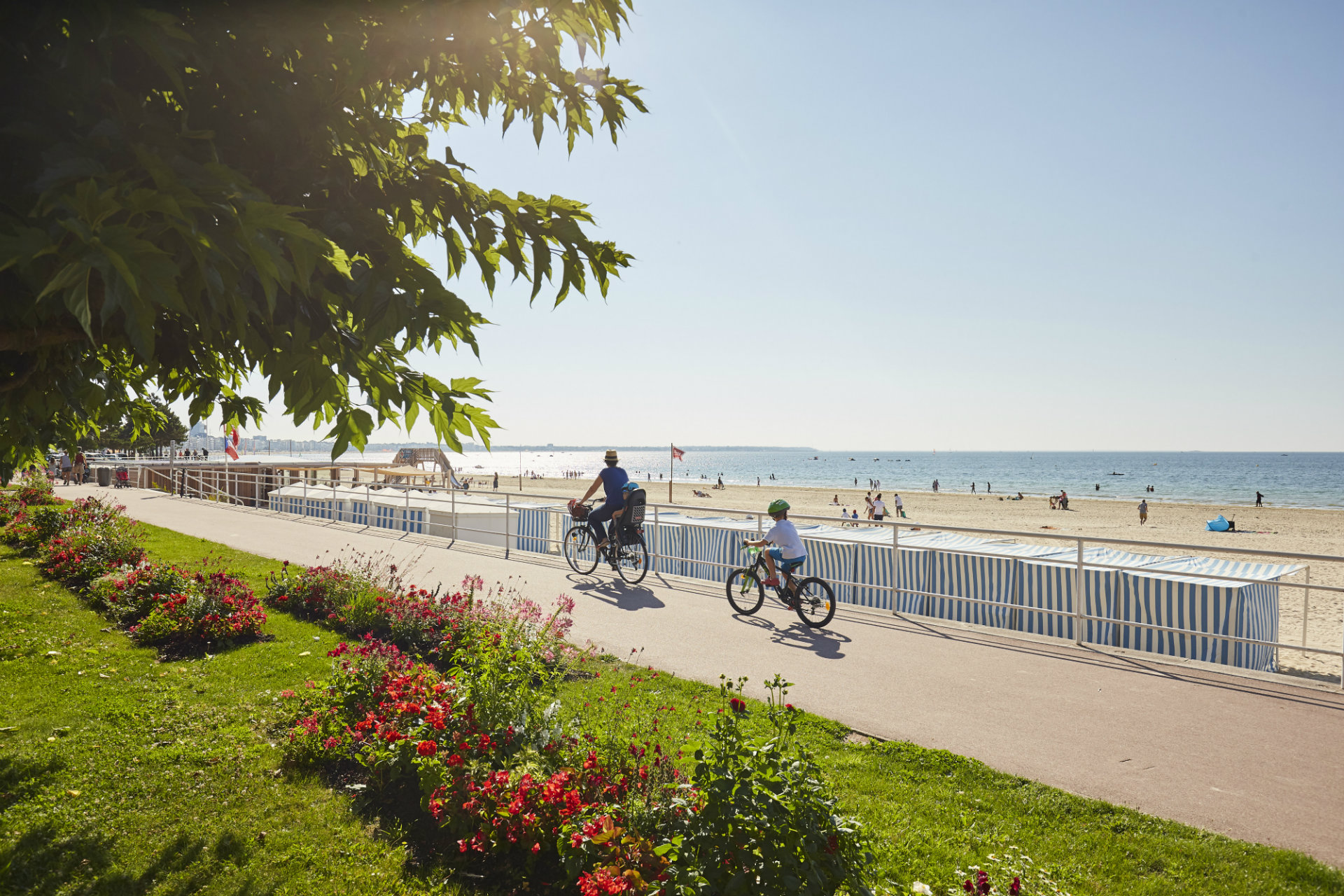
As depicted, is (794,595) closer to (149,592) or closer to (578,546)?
(578,546)

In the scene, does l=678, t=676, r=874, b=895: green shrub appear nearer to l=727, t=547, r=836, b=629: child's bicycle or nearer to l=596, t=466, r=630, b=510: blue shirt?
l=727, t=547, r=836, b=629: child's bicycle

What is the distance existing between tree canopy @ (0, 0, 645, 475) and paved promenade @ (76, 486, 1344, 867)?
15.8 feet

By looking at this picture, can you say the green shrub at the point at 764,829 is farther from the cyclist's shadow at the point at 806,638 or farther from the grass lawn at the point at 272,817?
the cyclist's shadow at the point at 806,638

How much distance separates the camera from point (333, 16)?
2.56 m

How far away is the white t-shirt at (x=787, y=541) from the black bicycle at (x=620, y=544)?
3050mm

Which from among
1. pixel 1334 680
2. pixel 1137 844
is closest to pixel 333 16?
pixel 1137 844

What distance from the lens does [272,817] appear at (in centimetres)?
421

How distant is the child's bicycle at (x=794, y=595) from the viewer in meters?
9.40

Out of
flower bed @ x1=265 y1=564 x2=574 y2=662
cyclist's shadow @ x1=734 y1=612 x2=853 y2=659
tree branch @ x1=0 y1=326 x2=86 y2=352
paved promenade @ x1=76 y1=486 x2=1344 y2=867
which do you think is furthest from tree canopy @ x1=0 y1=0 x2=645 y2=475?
cyclist's shadow @ x1=734 y1=612 x2=853 y2=659

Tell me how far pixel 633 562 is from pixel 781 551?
11.3 ft

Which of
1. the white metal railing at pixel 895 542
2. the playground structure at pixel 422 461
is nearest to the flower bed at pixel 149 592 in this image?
the white metal railing at pixel 895 542

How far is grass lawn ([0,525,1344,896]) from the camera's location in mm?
3641

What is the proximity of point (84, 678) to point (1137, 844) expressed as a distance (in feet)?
27.2

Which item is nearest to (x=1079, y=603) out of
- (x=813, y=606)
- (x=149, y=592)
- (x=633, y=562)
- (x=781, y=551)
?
(x=813, y=606)
